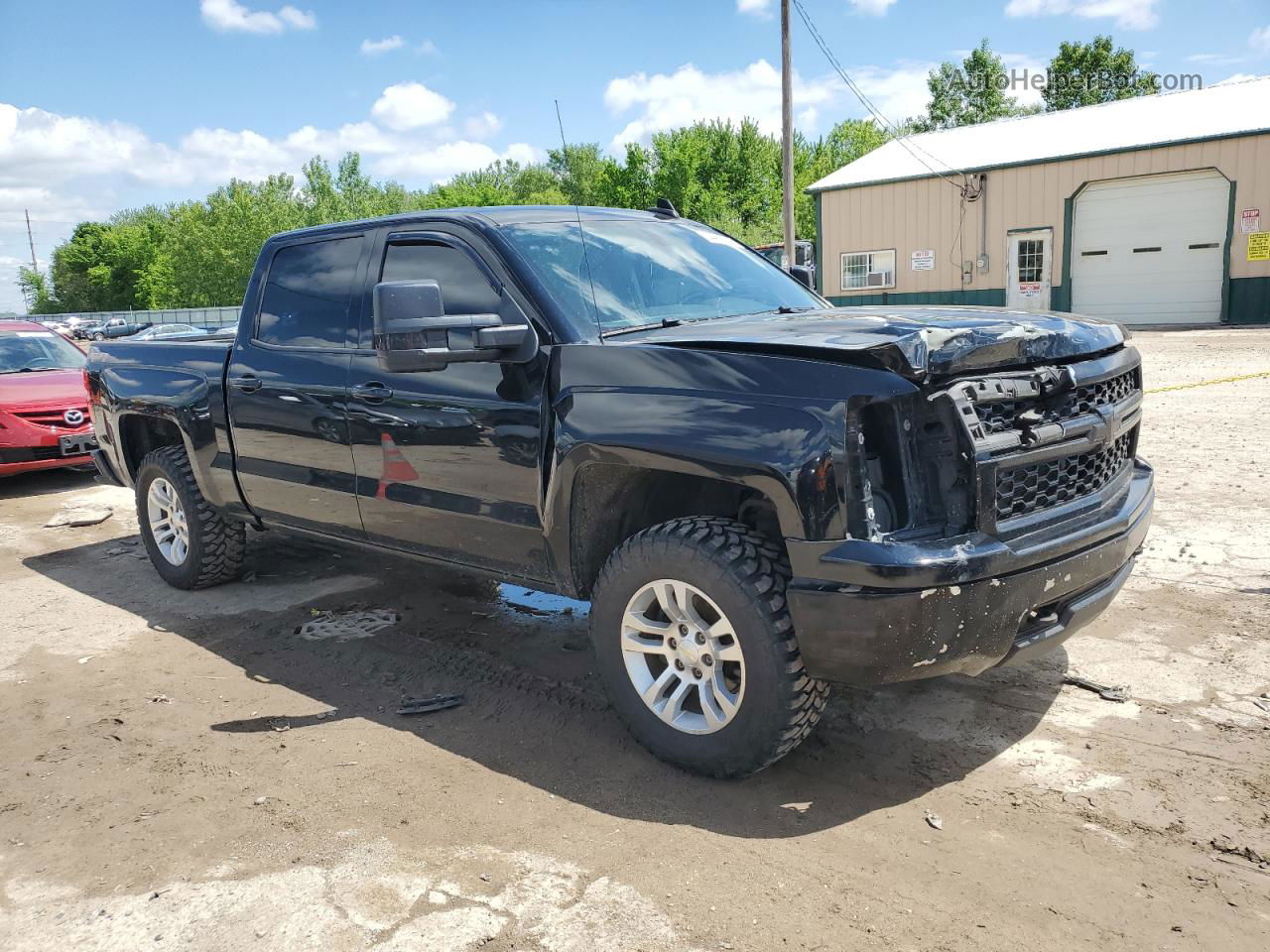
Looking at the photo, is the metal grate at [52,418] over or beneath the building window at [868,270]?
beneath

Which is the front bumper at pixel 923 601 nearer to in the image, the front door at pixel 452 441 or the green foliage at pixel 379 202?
the front door at pixel 452 441

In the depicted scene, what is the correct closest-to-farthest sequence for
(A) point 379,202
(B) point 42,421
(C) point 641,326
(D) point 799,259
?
(C) point 641,326 → (B) point 42,421 → (D) point 799,259 → (A) point 379,202

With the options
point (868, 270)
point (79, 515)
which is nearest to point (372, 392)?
point (79, 515)

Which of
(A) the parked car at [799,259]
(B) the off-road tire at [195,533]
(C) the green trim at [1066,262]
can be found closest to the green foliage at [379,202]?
(A) the parked car at [799,259]

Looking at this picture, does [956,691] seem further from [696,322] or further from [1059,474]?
[696,322]

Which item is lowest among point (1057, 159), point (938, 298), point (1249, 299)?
point (1249, 299)

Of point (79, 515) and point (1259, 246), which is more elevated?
point (1259, 246)

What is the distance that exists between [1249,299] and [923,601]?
24.5 m

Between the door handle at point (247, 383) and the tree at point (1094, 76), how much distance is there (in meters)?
→ 61.0

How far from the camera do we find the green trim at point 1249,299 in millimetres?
22625

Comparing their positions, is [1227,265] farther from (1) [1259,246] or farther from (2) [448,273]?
(2) [448,273]

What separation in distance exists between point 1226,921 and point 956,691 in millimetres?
1535

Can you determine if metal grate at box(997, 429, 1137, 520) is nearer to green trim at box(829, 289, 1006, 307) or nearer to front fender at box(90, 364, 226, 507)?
front fender at box(90, 364, 226, 507)

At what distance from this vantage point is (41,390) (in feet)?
31.9
